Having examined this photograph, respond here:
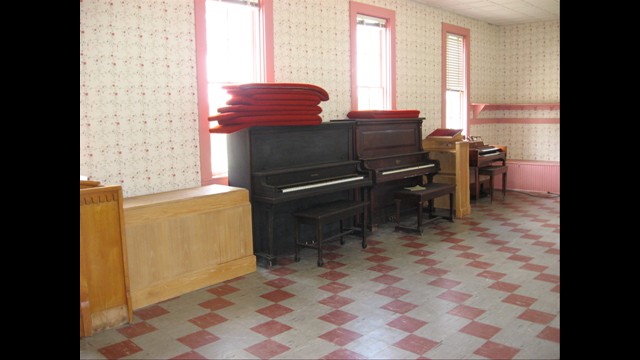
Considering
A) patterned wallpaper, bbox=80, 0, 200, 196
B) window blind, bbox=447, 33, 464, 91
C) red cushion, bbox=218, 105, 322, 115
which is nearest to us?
patterned wallpaper, bbox=80, 0, 200, 196

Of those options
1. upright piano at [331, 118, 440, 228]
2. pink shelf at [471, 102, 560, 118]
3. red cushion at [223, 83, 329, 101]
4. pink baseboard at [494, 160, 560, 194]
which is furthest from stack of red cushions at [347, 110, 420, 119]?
pink baseboard at [494, 160, 560, 194]

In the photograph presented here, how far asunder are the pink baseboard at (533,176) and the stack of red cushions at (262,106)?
587 centimetres

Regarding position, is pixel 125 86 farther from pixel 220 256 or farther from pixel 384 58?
pixel 384 58

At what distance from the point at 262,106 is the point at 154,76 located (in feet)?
3.37

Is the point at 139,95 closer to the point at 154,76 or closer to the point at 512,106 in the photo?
the point at 154,76

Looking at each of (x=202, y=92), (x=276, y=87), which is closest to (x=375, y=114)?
(x=276, y=87)

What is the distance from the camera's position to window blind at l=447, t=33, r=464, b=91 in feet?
29.3

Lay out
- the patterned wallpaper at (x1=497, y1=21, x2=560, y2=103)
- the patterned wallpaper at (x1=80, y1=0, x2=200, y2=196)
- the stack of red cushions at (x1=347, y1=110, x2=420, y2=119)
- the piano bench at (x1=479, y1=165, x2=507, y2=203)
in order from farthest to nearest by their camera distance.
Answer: the patterned wallpaper at (x1=497, y1=21, x2=560, y2=103) < the piano bench at (x1=479, y1=165, x2=507, y2=203) < the stack of red cushions at (x1=347, y1=110, x2=420, y2=119) < the patterned wallpaper at (x1=80, y1=0, x2=200, y2=196)

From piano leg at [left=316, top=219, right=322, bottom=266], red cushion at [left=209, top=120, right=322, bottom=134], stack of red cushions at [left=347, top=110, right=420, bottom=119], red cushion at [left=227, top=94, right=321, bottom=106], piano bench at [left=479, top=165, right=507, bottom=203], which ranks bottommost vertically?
piano leg at [left=316, top=219, right=322, bottom=266]

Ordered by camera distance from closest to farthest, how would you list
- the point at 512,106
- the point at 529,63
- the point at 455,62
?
the point at 455,62 < the point at 529,63 < the point at 512,106

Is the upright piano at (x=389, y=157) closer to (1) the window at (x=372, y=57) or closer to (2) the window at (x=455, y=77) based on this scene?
(1) the window at (x=372, y=57)

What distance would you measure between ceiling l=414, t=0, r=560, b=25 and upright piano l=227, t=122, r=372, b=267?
11.6 ft

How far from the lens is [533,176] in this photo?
9.57m

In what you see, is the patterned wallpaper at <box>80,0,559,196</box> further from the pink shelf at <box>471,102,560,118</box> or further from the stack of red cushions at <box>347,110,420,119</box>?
the pink shelf at <box>471,102,560,118</box>
